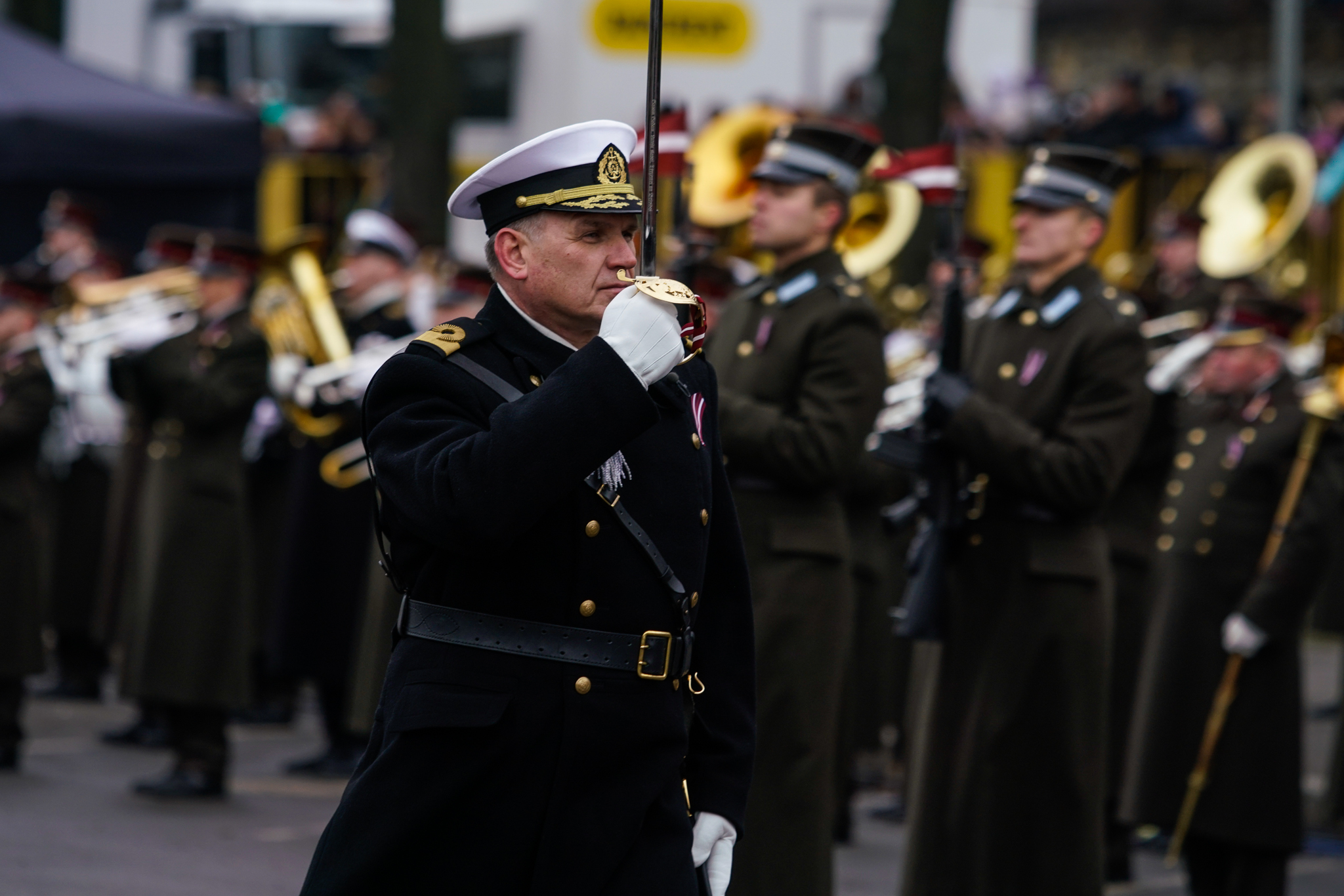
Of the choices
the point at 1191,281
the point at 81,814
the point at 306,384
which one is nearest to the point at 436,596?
the point at 81,814

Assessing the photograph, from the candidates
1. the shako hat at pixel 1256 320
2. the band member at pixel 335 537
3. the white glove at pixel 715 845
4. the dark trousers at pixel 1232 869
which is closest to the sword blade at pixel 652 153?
the white glove at pixel 715 845

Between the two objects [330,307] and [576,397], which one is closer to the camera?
[576,397]

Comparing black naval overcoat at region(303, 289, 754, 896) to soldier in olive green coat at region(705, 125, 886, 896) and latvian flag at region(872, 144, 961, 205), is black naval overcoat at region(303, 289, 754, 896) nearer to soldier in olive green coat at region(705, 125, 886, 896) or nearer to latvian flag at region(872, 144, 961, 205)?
soldier in olive green coat at region(705, 125, 886, 896)

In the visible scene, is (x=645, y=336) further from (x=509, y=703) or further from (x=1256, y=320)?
(x=1256, y=320)

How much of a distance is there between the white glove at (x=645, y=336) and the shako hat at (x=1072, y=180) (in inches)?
117

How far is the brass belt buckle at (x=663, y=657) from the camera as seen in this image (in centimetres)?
341

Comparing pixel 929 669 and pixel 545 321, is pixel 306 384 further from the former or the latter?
pixel 545 321

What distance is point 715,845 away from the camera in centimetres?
367

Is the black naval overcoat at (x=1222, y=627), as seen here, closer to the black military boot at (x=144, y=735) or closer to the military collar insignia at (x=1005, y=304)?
the military collar insignia at (x=1005, y=304)

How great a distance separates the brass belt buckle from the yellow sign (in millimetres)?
14092

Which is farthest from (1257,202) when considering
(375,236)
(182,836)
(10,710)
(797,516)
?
(10,710)

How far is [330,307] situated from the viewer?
9602 mm

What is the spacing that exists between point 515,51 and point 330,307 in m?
8.87

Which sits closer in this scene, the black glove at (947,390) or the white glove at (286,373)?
the black glove at (947,390)
